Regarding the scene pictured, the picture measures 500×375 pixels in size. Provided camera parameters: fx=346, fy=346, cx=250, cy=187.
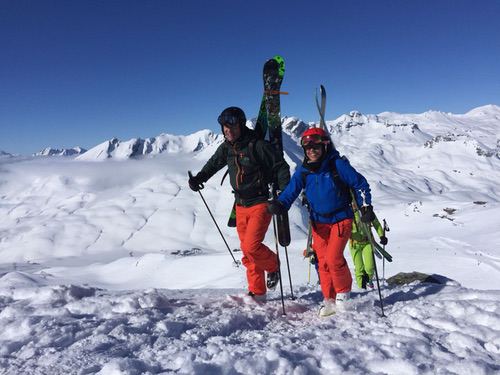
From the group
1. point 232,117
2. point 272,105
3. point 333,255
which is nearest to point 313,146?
point 232,117

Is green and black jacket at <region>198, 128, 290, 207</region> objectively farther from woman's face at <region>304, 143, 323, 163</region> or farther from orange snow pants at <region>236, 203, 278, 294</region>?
woman's face at <region>304, 143, 323, 163</region>

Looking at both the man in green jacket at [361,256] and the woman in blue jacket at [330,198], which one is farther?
the man in green jacket at [361,256]

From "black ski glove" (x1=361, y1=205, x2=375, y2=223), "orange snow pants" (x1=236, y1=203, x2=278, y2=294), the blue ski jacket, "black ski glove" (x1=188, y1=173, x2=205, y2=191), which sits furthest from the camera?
"black ski glove" (x1=188, y1=173, x2=205, y2=191)

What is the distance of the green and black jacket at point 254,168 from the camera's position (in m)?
6.00

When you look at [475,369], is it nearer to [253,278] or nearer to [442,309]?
[442,309]

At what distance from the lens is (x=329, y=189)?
528 centimetres

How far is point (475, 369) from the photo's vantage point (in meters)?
3.08

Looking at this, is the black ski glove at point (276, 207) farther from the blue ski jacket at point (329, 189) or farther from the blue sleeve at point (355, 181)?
the blue sleeve at point (355, 181)

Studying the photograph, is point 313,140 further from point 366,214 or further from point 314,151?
point 366,214

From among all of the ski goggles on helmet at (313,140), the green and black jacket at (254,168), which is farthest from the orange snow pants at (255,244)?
the ski goggles on helmet at (313,140)

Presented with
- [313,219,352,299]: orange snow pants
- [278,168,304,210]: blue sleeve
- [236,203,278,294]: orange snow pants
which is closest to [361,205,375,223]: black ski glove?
[313,219,352,299]: orange snow pants

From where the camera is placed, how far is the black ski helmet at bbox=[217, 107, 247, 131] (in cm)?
594

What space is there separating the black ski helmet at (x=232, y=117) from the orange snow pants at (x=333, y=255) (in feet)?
7.20

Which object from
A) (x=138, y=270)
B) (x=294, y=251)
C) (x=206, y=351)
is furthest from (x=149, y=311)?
(x=138, y=270)
